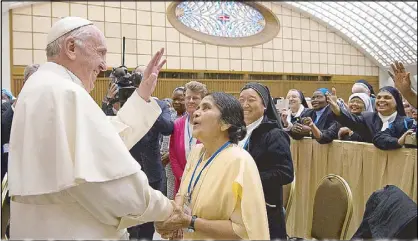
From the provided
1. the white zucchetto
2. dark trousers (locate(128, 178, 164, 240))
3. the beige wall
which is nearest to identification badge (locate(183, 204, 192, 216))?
the white zucchetto

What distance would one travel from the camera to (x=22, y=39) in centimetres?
1257

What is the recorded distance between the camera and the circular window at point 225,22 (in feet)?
51.6

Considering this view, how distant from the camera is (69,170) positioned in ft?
4.73

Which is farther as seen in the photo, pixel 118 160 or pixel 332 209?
pixel 332 209

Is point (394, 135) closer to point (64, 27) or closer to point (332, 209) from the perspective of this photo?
point (332, 209)

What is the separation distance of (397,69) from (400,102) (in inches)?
65.8

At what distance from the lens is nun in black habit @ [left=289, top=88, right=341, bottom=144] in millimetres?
4250

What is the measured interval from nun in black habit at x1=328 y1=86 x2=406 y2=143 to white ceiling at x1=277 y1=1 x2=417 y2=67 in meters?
13.5

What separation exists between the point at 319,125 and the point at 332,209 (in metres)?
2.44

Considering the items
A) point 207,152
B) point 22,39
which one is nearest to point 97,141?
point 207,152

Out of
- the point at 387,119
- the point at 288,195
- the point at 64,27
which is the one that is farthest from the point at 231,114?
the point at 387,119

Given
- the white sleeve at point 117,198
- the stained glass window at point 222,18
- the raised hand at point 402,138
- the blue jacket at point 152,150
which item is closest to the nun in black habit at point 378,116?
the raised hand at point 402,138

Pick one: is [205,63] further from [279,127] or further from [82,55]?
[82,55]

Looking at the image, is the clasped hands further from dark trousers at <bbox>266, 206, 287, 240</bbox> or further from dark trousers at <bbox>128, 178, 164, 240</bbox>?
dark trousers at <bbox>266, 206, 287, 240</bbox>
